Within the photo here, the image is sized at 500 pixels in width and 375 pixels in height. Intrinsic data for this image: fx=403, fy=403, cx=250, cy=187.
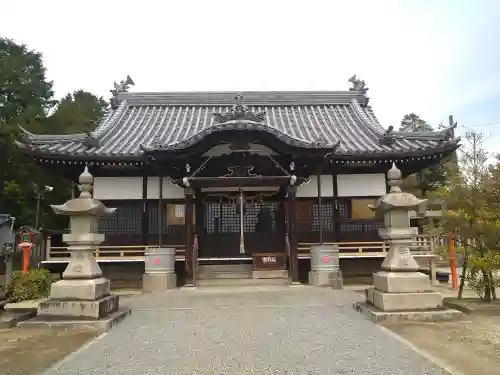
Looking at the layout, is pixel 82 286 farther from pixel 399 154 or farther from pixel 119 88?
pixel 119 88

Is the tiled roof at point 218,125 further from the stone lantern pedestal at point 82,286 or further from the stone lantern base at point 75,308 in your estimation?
the stone lantern base at point 75,308

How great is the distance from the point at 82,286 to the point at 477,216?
28.2ft

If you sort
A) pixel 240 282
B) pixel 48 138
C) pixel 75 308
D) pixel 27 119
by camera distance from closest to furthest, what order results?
pixel 75 308 < pixel 240 282 < pixel 48 138 < pixel 27 119

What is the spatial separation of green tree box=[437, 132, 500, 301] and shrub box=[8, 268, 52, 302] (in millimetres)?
9566

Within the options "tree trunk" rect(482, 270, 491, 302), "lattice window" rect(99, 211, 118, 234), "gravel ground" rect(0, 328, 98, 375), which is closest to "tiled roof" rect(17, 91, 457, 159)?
"lattice window" rect(99, 211, 118, 234)

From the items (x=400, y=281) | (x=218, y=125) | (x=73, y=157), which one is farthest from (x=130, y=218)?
(x=400, y=281)

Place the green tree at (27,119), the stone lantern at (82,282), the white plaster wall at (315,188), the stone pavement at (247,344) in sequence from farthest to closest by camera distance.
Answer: the green tree at (27,119), the white plaster wall at (315,188), the stone lantern at (82,282), the stone pavement at (247,344)

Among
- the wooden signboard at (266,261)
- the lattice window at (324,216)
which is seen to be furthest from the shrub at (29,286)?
the lattice window at (324,216)

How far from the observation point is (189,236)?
13484mm

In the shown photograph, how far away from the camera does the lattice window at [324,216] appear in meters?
15.1

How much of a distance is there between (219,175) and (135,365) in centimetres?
959

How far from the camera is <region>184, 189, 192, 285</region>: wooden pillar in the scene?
13289 millimetres

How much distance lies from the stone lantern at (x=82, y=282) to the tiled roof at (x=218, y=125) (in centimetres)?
470

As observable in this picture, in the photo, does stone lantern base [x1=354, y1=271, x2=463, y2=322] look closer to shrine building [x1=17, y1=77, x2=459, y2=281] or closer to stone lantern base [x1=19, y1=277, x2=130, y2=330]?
stone lantern base [x1=19, y1=277, x2=130, y2=330]
